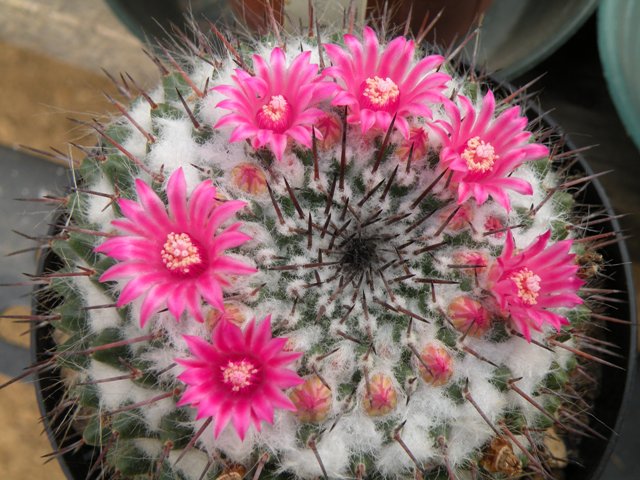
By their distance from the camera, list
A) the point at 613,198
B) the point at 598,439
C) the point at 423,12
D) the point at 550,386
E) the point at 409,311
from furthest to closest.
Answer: the point at 613,198 < the point at 423,12 < the point at 598,439 < the point at 550,386 < the point at 409,311

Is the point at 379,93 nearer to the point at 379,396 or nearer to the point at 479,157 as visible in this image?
the point at 479,157

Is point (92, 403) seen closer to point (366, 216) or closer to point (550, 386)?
point (366, 216)

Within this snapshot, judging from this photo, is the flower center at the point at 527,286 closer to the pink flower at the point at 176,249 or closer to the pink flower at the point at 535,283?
the pink flower at the point at 535,283

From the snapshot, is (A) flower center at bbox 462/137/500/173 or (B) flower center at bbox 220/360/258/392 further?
(A) flower center at bbox 462/137/500/173

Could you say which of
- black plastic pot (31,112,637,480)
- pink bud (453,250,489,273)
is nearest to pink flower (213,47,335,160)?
pink bud (453,250,489,273)

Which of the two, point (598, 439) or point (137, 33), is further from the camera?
point (137, 33)

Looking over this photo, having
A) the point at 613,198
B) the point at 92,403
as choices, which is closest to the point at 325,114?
the point at 92,403

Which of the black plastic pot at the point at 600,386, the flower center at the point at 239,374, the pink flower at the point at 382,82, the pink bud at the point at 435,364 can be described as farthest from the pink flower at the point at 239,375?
the black plastic pot at the point at 600,386

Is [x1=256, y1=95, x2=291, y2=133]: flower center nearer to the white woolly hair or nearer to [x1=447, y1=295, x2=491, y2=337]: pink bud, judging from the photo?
the white woolly hair
